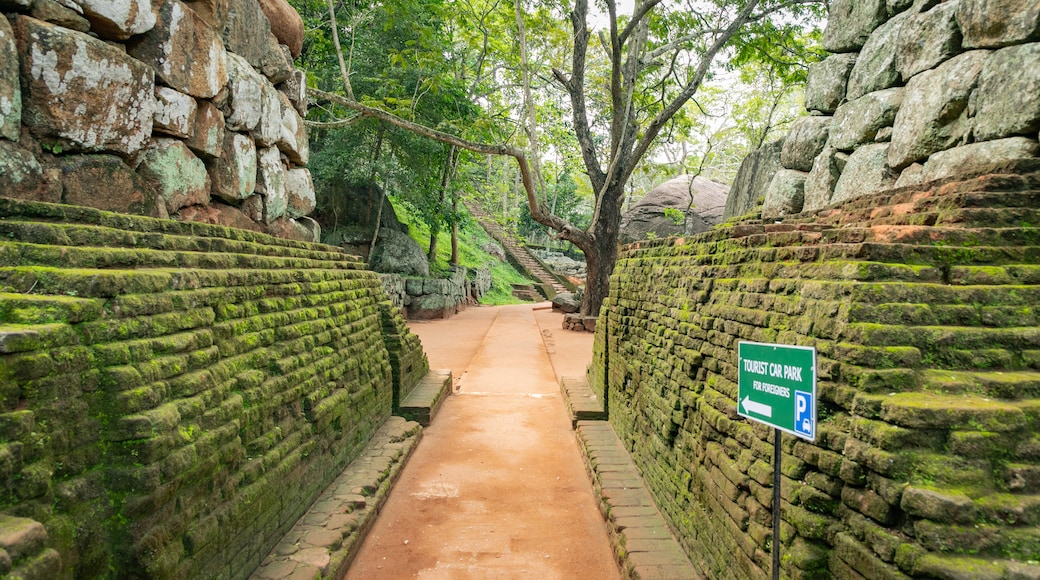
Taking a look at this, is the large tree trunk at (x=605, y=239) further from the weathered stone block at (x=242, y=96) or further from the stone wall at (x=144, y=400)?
the stone wall at (x=144, y=400)

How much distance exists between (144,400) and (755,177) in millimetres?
7547

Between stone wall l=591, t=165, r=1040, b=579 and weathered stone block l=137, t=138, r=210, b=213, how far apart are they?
12.9 feet

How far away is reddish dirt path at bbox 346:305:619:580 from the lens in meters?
3.85

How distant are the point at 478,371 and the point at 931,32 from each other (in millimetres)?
7964

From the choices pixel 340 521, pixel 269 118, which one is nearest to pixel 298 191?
pixel 269 118

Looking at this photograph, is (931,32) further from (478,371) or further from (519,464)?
(478,371)

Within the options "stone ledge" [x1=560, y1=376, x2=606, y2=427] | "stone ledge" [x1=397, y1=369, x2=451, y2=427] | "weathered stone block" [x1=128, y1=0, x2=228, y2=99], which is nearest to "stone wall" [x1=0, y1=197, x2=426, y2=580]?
"weathered stone block" [x1=128, y1=0, x2=228, y2=99]

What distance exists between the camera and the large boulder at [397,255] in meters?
17.2

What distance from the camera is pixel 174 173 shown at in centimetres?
408

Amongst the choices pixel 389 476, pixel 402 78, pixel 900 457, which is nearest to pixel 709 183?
pixel 402 78

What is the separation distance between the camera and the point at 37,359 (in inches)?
74.5

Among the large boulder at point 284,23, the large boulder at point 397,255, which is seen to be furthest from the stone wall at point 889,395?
the large boulder at point 397,255

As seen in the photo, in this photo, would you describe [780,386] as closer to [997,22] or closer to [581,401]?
[997,22]

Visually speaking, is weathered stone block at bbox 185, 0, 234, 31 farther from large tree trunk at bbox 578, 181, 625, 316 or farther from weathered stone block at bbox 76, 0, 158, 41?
large tree trunk at bbox 578, 181, 625, 316
